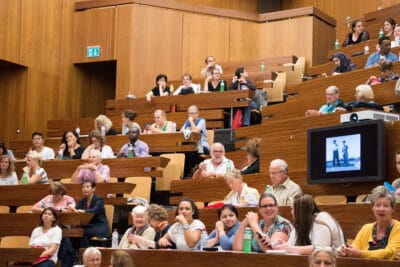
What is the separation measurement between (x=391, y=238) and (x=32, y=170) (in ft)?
16.4

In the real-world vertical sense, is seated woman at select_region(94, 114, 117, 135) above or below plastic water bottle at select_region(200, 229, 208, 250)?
above

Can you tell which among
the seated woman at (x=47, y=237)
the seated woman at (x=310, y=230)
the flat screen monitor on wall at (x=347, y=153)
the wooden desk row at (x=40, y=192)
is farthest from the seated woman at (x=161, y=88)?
the seated woman at (x=310, y=230)

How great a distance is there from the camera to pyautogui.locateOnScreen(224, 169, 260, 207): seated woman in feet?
20.6

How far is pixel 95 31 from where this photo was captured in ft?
40.9

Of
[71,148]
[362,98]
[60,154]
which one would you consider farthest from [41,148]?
[362,98]

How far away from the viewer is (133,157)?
8344 millimetres

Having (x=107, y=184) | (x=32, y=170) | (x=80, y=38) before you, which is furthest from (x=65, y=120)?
(x=107, y=184)

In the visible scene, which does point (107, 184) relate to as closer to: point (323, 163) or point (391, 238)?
point (323, 163)

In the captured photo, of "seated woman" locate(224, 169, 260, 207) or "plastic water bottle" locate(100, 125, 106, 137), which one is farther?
"plastic water bottle" locate(100, 125, 106, 137)

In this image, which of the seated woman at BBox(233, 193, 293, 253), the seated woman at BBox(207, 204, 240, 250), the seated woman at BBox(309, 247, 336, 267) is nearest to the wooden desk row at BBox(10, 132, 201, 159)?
the seated woman at BBox(207, 204, 240, 250)

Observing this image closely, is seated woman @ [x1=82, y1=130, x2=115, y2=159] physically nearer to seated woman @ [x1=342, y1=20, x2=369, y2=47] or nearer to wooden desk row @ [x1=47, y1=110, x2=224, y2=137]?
wooden desk row @ [x1=47, y1=110, x2=224, y2=137]

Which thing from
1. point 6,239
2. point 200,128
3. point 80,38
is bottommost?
point 6,239

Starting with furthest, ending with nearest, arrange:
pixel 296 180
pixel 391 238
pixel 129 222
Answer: pixel 129 222, pixel 296 180, pixel 391 238

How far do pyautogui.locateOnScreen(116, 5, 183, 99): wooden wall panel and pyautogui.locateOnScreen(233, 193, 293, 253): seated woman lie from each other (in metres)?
7.10
